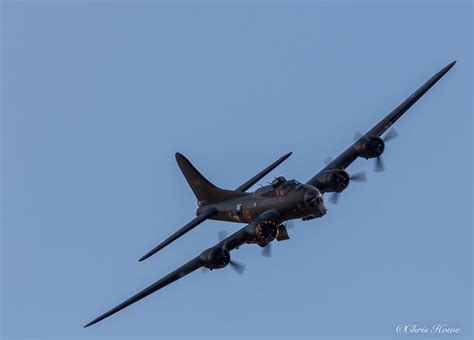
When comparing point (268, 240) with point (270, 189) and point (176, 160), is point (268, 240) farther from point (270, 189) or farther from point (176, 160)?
point (176, 160)

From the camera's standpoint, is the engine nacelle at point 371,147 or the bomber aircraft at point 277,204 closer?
the bomber aircraft at point 277,204

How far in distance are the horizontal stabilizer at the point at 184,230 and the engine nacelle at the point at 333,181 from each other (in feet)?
29.9

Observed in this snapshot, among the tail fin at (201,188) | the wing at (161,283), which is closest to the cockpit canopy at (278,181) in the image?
the tail fin at (201,188)

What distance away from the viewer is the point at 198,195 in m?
62.8

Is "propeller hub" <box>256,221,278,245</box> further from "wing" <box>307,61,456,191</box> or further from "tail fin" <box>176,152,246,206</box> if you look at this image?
"tail fin" <box>176,152,246,206</box>

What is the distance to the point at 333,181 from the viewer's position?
5341 centimetres

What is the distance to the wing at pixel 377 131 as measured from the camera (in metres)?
56.1

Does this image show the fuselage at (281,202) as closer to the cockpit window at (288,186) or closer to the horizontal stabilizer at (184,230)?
the cockpit window at (288,186)

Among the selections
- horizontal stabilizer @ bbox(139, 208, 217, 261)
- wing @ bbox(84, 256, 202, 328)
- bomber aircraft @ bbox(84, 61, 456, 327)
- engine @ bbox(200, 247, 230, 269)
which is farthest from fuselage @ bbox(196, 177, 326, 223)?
wing @ bbox(84, 256, 202, 328)

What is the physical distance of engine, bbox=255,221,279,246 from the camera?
52.0 m

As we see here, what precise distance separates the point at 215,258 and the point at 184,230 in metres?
5.81

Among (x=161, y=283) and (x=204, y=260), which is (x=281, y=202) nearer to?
(x=204, y=260)

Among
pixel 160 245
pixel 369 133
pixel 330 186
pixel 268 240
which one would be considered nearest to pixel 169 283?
pixel 160 245

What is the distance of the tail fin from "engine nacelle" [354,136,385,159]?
846 centimetres
